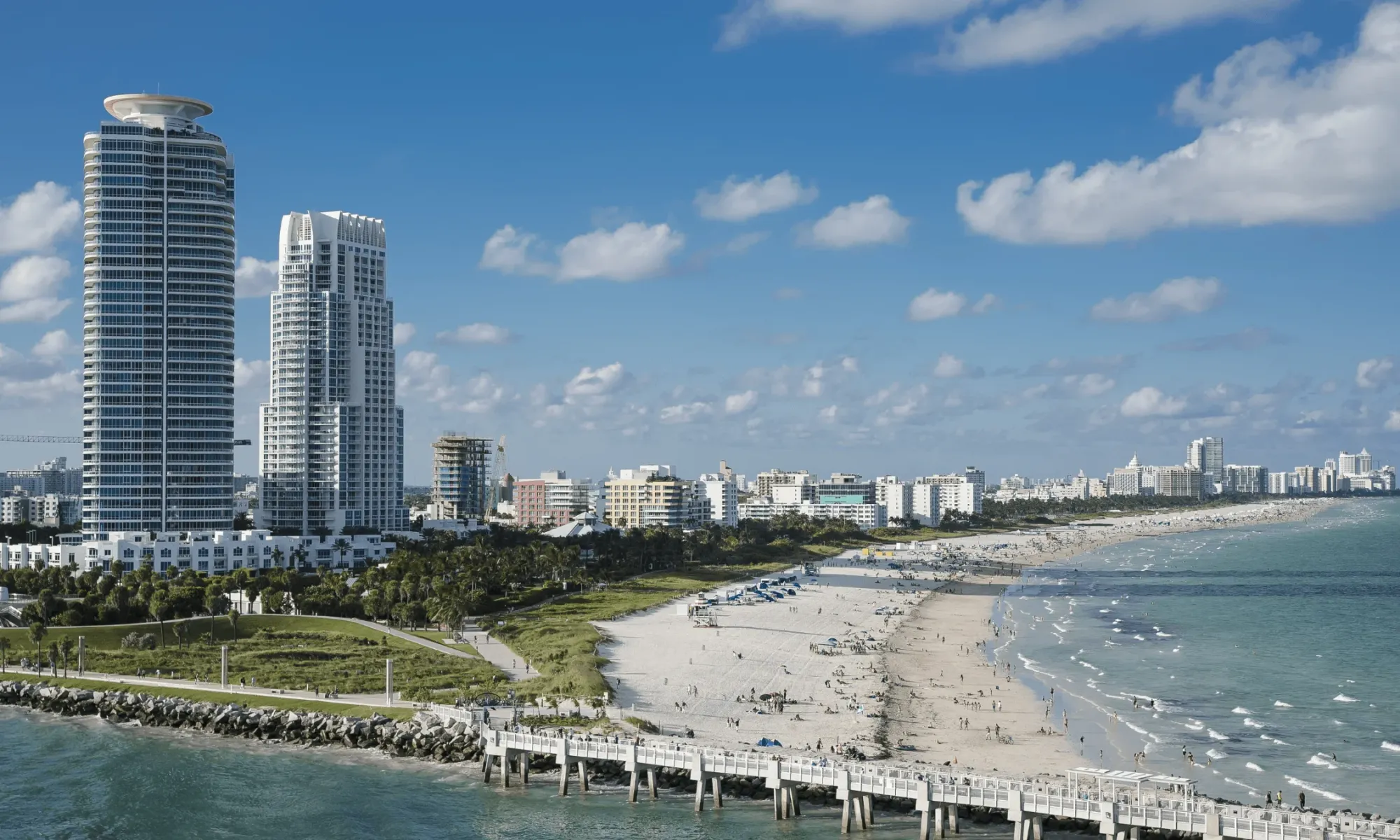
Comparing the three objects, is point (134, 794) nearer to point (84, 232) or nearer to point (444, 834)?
point (444, 834)

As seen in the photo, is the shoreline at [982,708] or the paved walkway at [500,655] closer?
the shoreline at [982,708]

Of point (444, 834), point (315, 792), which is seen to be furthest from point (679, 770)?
point (315, 792)

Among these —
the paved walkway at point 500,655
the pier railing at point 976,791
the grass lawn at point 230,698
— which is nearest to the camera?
the pier railing at point 976,791

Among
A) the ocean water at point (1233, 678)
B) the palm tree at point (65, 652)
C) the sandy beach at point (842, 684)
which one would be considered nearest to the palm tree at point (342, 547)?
the sandy beach at point (842, 684)

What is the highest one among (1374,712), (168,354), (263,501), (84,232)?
(84,232)

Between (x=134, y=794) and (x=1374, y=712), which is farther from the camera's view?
(x=1374, y=712)

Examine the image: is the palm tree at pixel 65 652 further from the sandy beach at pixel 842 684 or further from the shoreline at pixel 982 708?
the shoreline at pixel 982 708

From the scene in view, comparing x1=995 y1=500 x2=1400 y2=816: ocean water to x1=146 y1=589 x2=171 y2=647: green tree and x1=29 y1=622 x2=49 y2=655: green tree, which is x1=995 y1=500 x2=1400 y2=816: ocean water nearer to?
x1=146 y1=589 x2=171 y2=647: green tree
